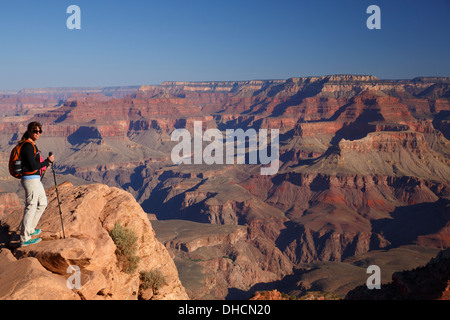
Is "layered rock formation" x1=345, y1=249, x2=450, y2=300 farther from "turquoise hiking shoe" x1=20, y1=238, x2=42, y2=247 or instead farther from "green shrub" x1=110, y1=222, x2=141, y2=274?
"turquoise hiking shoe" x1=20, y1=238, x2=42, y2=247

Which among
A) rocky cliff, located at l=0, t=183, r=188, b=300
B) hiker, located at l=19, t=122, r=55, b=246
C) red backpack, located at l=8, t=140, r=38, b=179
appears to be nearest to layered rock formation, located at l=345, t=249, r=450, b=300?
rocky cliff, located at l=0, t=183, r=188, b=300

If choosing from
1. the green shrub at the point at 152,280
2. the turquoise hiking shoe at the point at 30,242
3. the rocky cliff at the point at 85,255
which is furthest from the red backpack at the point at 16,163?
the green shrub at the point at 152,280

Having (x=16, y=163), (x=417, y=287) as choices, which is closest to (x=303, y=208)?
(x=417, y=287)

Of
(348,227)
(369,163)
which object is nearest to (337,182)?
Answer: (369,163)

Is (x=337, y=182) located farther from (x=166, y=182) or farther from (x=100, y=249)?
(x=100, y=249)

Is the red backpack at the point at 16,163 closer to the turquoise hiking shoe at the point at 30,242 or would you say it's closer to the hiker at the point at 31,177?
the hiker at the point at 31,177
